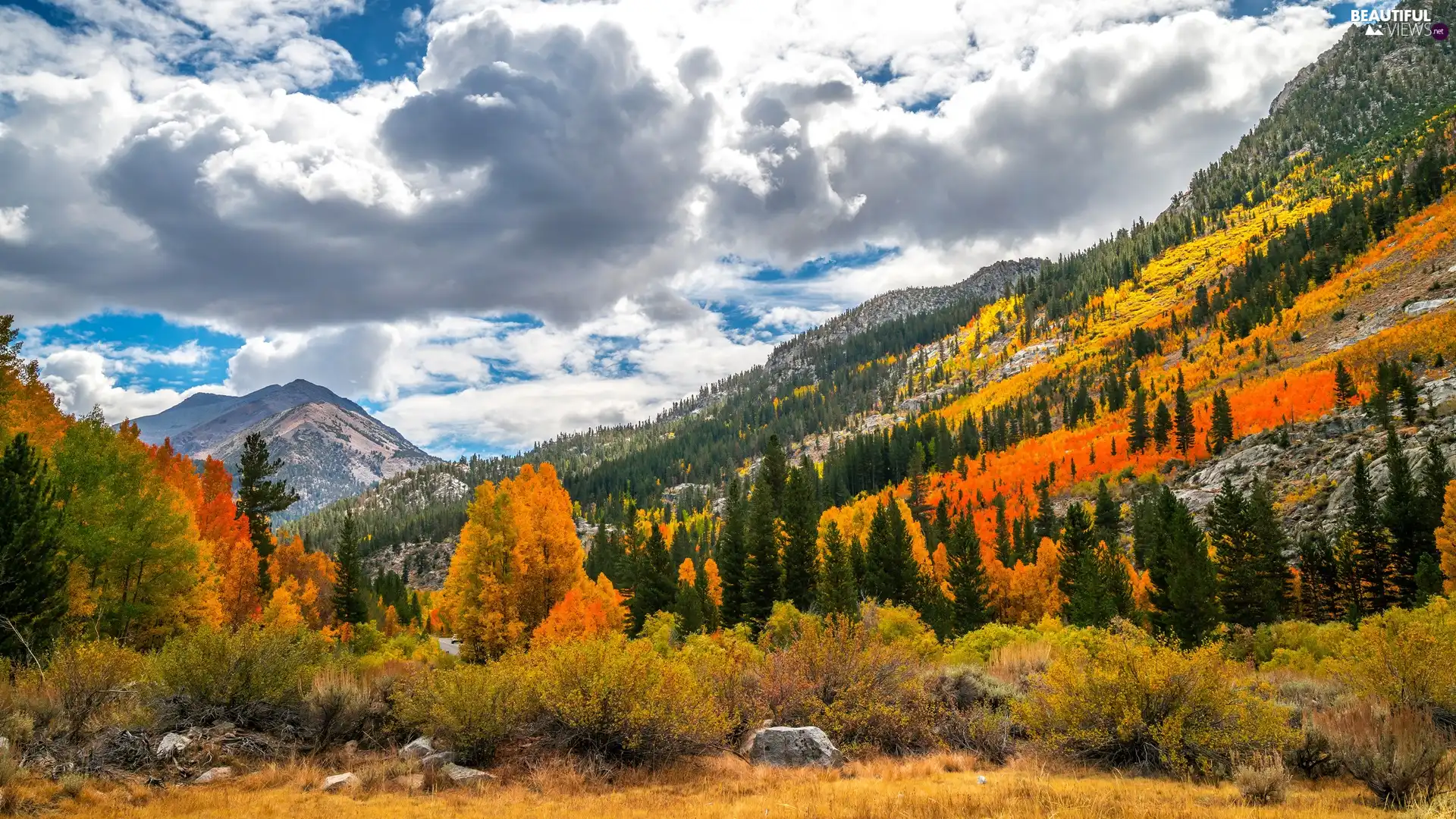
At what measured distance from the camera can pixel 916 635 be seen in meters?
27.1

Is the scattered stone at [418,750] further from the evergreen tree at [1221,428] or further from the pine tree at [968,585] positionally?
the evergreen tree at [1221,428]

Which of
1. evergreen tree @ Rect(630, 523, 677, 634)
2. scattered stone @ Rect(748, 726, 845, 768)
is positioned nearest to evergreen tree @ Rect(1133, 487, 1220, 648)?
scattered stone @ Rect(748, 726, 845, 768)

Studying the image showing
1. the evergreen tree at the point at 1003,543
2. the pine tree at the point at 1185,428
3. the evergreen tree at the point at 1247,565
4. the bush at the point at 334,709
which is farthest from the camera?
the pine tree at the point at 1185,428

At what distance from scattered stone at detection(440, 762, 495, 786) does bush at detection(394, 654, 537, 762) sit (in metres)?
0.82

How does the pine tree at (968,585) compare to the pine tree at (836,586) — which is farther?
the pine tree at (968,585)

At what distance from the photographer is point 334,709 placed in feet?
55.7

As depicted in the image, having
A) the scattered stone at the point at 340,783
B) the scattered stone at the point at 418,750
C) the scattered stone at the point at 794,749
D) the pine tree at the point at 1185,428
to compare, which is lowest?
the scattered stone at the point at 794,749

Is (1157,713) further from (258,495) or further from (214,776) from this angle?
(258,495)

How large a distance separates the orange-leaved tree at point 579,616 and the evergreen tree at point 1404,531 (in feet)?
155

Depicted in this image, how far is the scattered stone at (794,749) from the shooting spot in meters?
14.5

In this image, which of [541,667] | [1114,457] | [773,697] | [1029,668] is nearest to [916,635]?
[1029,668]

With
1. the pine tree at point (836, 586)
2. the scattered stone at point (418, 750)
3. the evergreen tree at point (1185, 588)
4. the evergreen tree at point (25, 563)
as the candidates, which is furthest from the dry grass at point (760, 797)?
the evergreen tree at point (1185, 588)

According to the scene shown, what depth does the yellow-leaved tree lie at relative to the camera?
3011 cm

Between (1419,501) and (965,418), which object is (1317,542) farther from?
(965,418)
